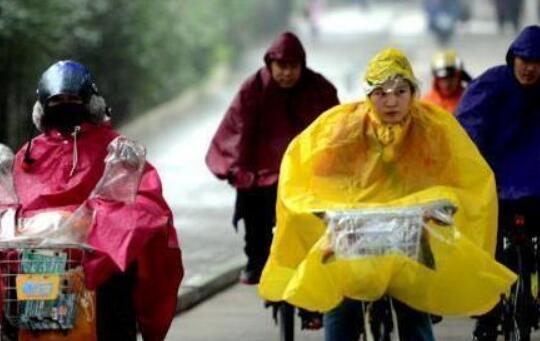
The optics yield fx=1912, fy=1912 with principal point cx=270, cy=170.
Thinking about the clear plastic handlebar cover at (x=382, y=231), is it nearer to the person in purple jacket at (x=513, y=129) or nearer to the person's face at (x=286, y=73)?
the person in purple jacket at (x=513, y=129)

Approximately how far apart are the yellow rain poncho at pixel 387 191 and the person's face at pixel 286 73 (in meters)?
3.44

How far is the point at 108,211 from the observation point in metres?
7.74

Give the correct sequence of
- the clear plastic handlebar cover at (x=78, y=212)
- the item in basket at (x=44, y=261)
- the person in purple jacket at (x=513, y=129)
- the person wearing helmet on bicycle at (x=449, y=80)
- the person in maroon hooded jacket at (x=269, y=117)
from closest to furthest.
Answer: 1. the item in basket at (x=44, y=261)
2. the clear plastic handlebar cover at (x=78, y=212)
3. the person in purple jacket at (x=513, y=129)
4. the person in maroon hooded jacket at (x=269, y=117)
5. the person wearing helmet on bicycle at (x=449, y=80)

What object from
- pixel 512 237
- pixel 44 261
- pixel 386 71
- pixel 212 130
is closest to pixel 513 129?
pixel 512 237

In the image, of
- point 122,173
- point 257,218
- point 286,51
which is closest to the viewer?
point 122,173

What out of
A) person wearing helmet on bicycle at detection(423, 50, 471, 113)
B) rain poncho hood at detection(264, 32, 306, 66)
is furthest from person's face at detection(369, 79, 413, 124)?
person wearing helmet on bicycle at detection(423, 50, 471, 113)

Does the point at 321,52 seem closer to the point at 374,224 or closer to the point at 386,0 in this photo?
the point at 386,0

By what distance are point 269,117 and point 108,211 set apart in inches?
165

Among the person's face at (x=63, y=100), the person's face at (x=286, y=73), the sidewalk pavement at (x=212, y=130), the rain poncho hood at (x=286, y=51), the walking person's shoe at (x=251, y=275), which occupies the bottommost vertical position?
the sidewalk pavement at (x=212, y=130)

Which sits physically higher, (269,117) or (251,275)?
(269,117)

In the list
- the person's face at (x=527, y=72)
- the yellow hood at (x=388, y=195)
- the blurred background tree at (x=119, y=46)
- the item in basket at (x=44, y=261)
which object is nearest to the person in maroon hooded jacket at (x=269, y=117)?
the person's face at (x=527, y=72)

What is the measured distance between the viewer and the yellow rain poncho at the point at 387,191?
24.9ft

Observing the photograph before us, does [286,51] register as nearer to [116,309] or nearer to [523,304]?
[523,304]

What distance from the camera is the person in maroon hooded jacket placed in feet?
38.6
